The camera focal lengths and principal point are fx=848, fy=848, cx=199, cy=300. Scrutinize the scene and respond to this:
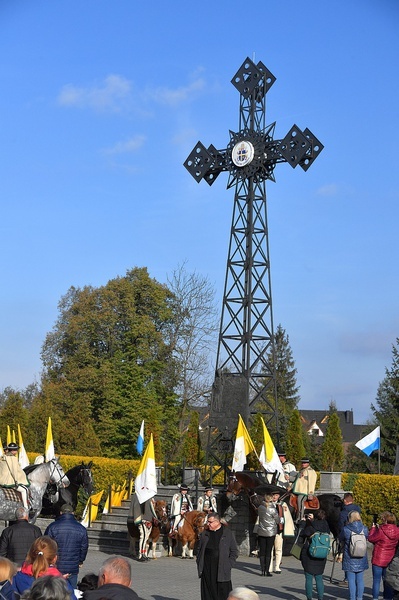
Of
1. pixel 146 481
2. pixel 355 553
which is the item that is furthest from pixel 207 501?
pixel 355 553

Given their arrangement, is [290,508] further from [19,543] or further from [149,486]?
[19,543]

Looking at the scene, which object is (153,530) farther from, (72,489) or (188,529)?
(72,489)

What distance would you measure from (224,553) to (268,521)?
22.2ft

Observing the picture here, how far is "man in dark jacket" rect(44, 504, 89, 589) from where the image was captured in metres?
10.8

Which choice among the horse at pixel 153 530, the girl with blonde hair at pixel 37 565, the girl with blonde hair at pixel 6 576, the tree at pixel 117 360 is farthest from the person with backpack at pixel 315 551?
the tree at pixel 117 360

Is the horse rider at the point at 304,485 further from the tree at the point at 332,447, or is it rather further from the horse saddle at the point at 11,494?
the tree at the point at 332,447

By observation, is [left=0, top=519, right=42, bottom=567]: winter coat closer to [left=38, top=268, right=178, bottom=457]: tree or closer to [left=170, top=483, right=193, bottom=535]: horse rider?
[left=170, top=483, right=193, bottom=535]: horse rider

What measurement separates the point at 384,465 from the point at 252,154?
55.9ft

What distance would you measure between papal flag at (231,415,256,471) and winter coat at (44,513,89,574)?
1062 centimetres

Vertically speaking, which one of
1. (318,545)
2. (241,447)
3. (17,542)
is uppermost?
(241,447)

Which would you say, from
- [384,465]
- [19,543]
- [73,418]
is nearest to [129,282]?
[73,418]

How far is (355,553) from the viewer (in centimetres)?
1308

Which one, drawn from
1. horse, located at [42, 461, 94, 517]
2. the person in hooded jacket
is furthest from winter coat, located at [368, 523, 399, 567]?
horse, located at [42, 461, 94, 517]

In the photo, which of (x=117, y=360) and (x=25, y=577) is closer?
(x=25, y=577)
